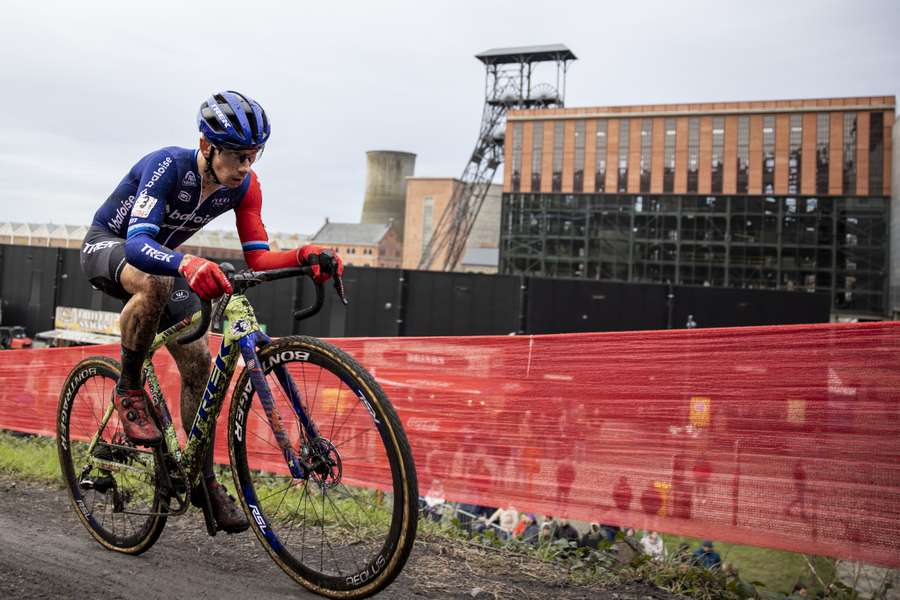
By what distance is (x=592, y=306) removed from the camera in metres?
20.1

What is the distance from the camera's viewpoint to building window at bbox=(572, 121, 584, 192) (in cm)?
6375

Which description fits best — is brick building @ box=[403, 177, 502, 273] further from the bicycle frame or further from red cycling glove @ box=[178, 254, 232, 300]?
red cycling glove @ box=[178, 254, 232, 300]

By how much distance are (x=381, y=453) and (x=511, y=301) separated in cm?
1618

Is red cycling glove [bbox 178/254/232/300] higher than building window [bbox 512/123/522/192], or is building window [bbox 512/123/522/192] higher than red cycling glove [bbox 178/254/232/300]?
building window [bbox 512/123/522/192]

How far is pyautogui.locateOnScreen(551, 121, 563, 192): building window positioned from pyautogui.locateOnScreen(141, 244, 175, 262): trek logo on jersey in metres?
62.8

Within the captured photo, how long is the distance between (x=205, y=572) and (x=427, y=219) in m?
83.9

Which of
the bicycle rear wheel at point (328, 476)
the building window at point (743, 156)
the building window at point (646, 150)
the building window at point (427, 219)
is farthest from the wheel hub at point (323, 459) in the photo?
the building window at point (427, 219)

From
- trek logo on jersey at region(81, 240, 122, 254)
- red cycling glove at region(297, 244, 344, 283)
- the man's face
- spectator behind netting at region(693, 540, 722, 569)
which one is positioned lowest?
spectator behind netting at region(693, 540, 722, 569)

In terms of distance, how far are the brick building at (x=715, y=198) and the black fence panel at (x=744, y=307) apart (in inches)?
1454

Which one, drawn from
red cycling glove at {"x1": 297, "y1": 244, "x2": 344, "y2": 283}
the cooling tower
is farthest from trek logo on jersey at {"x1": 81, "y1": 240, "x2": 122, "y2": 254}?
the cooling tower

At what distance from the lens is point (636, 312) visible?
1992cm

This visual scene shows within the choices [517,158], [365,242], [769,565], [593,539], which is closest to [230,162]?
[593,539]

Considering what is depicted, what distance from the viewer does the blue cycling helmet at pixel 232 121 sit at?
9.96ft

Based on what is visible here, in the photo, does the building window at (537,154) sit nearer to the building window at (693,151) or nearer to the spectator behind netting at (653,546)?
the building window at (693,151)
